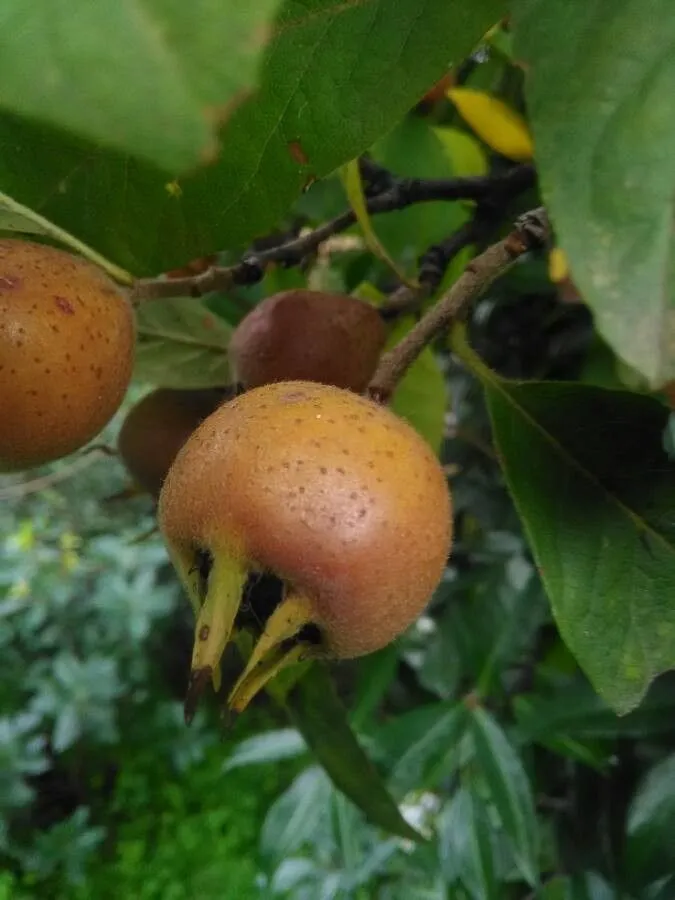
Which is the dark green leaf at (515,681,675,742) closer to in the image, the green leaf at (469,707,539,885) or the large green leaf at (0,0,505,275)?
the green leaf at (469,707,539,885)

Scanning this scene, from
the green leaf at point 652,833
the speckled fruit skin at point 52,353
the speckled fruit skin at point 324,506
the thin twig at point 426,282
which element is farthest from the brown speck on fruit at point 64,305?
the green leaf at point 652,833

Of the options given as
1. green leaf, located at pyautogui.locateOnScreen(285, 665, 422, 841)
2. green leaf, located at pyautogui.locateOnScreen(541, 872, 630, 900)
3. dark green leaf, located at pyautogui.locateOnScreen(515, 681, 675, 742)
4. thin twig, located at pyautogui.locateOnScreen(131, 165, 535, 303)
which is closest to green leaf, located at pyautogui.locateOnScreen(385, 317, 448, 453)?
thin twig, located at pyautogui.locateOnScreen(131, 165, 535, 303)

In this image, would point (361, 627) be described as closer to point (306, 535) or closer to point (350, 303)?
point (306, 535)

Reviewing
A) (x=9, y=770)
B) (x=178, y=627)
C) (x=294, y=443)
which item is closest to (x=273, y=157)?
(x=294, y=443)

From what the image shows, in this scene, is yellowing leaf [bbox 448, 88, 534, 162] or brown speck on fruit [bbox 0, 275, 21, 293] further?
yellowing leaf [bbox 448, 88, 534, 162]

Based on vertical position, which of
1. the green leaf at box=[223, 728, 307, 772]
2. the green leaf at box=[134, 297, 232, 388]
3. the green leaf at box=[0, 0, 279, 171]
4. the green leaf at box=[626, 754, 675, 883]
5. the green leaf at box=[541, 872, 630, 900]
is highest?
the green leaf at box=[0, 0, 279, 171]

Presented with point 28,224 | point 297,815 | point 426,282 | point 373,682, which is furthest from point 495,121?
point 297,815
